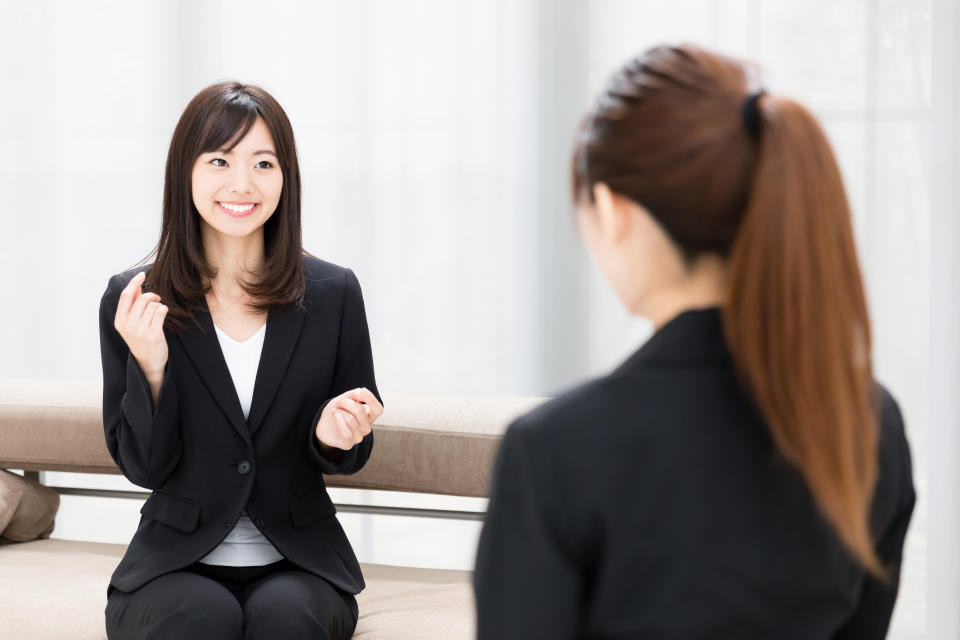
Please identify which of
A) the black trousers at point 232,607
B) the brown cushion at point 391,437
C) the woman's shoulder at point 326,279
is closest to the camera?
the black trousers at point 232,607

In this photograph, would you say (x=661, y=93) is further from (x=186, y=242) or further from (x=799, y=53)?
(x=799, y=53)

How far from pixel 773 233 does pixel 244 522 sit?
126 cm

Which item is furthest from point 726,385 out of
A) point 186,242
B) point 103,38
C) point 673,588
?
point 103,38

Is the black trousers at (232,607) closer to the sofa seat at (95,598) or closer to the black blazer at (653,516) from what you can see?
the sofa seat at (95,598)

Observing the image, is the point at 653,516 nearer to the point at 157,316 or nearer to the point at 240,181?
the point at 157,316

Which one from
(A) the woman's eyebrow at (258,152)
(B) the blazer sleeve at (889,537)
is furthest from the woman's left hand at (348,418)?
(B) the blazer sleeve at (889,537)

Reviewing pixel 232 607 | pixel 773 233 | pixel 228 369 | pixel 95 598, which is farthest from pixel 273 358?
pixel 773 233

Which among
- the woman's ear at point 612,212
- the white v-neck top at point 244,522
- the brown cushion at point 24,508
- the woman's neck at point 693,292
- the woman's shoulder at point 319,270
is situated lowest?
the brown cushion at point 24,508

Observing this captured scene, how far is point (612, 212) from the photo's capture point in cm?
81

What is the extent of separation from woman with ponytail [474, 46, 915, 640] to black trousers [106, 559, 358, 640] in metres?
0.86

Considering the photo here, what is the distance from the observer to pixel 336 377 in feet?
6.13

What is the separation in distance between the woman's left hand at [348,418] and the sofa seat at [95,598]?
0.34 metres

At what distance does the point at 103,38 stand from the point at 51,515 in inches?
61.1

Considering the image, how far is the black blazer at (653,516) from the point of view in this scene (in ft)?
2.49
